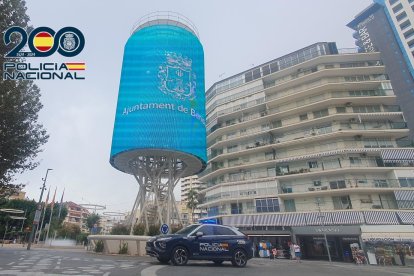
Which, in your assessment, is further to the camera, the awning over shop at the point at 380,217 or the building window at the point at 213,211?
the building window at the point at 213,211

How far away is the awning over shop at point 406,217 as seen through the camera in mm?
28844

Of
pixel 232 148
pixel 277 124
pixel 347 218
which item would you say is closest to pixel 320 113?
pixel 277 124

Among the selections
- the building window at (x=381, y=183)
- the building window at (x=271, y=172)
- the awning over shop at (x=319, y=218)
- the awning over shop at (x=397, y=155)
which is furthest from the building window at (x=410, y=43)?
the awning over shop at (x=319, y=218)

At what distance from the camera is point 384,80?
3828 cm

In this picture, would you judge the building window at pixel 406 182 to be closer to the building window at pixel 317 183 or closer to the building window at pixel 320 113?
the building window at pixel 317 183

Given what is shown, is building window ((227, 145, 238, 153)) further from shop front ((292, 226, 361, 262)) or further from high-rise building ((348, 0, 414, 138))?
high-rise building ((348, 0, 414, 138))

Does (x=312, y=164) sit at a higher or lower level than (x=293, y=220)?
higher

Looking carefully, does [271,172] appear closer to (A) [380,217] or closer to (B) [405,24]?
(A) [380,217]

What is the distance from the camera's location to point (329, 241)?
101 feet

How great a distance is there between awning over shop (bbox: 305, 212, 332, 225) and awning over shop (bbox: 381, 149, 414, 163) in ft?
33.1

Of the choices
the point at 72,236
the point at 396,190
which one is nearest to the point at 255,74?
the point at 396,190

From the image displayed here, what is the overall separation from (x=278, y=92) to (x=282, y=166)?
1242 cm

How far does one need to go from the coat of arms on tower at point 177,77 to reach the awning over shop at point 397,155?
24.4 metres

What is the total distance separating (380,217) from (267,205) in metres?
12.6
